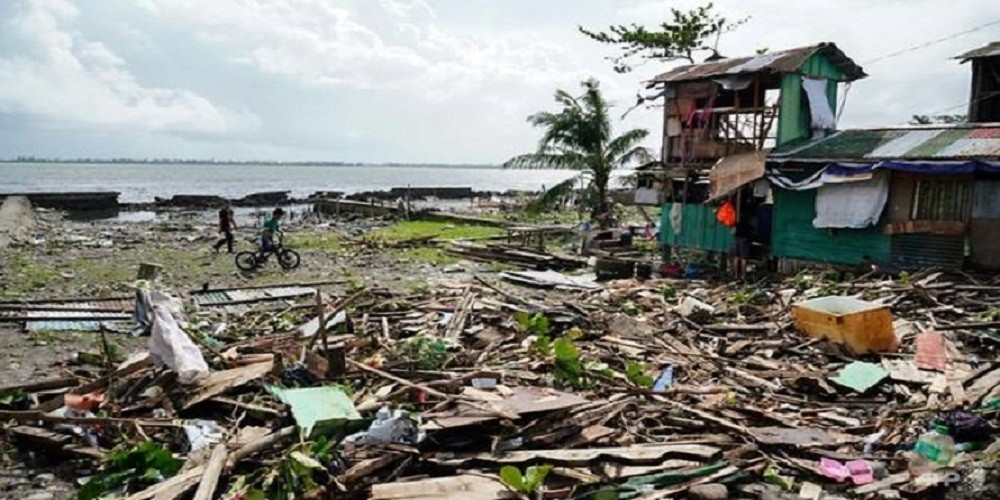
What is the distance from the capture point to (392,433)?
661 centimetres

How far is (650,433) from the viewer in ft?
24.0

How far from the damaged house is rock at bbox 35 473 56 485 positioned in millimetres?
15851

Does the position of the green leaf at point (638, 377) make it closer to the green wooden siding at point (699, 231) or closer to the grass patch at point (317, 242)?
the green wooden siding at point (699, 231)

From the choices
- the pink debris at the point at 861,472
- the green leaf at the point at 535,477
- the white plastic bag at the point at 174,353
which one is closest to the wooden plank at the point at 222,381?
the white plastic bag at the point at 174,353

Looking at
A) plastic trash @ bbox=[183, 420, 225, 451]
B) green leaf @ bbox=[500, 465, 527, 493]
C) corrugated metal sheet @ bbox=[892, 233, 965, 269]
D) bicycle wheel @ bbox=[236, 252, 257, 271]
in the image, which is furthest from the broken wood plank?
corrugated metal sheet @ bbox=[892, 233, 965, 269]

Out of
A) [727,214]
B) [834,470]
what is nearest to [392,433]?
[834,470]

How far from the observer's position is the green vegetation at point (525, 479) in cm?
570

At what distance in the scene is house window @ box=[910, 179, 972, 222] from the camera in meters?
15.1

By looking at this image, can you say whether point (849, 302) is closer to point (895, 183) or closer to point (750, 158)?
point (895, 183)

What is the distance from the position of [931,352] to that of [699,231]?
460 inches

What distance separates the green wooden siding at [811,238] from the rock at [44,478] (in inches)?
647

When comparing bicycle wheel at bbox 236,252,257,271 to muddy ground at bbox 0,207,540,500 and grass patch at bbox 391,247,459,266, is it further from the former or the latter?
grass patch at bbox 391,247,459,266

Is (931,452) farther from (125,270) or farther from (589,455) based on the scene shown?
(125,270)

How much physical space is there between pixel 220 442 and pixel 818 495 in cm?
554
